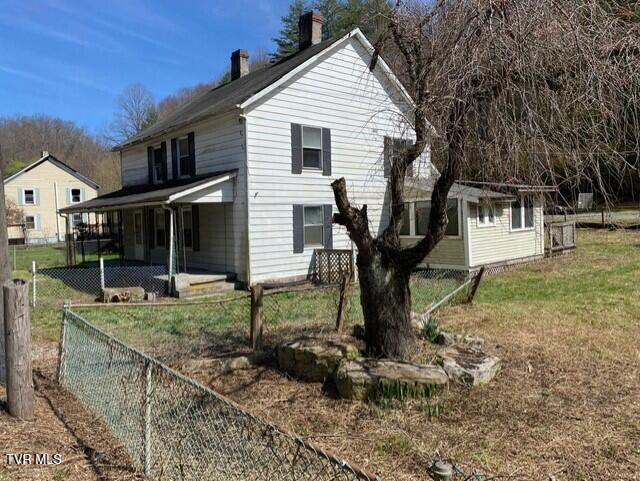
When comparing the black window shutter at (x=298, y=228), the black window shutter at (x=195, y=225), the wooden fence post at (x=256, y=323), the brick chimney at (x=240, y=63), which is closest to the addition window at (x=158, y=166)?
the black window shutter at (x=195, y=225)

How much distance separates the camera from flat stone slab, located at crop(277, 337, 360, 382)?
4.99m

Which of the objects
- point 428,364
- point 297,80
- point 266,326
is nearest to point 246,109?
point 297,80

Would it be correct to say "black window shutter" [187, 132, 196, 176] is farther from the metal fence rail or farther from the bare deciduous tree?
the bare deciduous tree

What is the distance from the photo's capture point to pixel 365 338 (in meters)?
5.42

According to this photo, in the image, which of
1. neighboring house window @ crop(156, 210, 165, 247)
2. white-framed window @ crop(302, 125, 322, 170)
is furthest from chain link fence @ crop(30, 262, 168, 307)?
white-framed window @ crop(302, 125, 322, 170)

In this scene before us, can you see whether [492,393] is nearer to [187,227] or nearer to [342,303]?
[342,303]

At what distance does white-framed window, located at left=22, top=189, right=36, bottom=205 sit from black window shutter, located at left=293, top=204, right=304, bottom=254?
32.3m

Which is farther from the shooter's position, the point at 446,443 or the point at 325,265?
the point at 325,265

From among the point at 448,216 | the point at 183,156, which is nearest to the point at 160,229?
the point at 183,156

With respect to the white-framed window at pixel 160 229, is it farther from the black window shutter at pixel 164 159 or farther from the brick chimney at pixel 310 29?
the brick chimney at pixel 310 29

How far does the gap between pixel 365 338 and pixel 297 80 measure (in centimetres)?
1008

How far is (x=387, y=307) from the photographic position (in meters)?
5.18

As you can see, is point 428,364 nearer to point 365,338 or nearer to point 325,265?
point 365,338

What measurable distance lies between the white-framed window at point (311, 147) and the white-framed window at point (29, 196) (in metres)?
32.1
